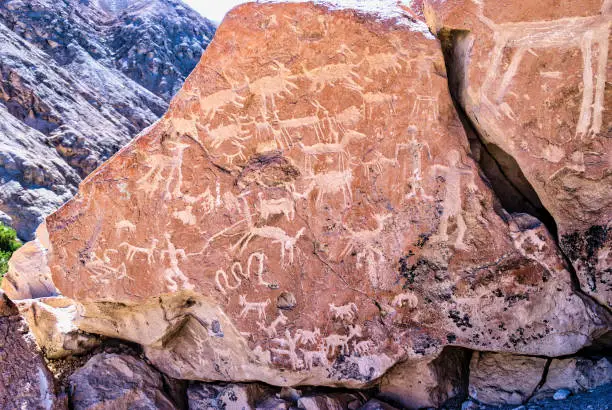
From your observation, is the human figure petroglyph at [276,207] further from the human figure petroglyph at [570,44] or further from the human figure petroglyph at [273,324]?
the human figure petroglyph at [570,44]

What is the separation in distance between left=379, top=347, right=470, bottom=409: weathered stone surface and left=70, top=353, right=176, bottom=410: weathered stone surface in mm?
1476

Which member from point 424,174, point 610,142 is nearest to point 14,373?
point 424,174

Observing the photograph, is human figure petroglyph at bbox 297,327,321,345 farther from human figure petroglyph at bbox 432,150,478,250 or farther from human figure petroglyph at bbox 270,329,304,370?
human figure petroglyph at bbox 432,150,478,250

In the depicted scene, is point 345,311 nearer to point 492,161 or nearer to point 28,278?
point 492,161

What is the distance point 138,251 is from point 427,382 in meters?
2.05

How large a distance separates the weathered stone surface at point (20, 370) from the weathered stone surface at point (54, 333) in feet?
1.45

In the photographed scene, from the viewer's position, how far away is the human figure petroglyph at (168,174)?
3.26 metres

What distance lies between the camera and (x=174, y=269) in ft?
10.6

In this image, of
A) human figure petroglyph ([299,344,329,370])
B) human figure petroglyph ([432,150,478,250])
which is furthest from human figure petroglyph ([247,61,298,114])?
human figure petroglyph ([299,344,329,370])

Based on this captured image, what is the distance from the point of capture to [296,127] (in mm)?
3176

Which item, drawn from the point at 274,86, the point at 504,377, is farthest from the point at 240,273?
the point at 504,377

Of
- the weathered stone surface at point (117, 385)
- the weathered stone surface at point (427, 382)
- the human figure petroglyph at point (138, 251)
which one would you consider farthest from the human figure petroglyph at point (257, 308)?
the weathered stone surface at point (427, 382)

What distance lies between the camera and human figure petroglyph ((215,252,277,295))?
3.21 metres

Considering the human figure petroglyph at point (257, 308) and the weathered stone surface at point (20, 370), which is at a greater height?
the human figure petroglyph at point (257, 308)
